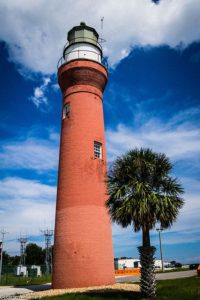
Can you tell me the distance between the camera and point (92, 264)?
2184 cm

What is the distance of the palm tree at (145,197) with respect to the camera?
53.7 ft

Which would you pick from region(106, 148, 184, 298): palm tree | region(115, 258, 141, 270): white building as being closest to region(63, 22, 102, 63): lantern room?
region(106, 148, 184, 298): palm tree

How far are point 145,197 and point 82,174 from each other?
25.5 ft

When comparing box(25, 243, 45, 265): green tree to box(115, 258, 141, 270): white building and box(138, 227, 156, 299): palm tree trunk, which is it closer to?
box(115, 258, 141, 270): white building

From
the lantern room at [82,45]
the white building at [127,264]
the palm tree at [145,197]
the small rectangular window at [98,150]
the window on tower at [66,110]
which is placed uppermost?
the lantern room at [82,45]

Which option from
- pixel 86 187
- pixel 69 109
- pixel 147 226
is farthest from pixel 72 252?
pixel 69 109

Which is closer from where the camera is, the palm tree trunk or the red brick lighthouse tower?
the palm tree trunk

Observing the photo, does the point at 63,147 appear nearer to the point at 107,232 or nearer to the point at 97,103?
the point at 97,103

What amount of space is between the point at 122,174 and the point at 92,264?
7290 mm

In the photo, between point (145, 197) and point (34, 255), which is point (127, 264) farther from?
point (145, 197)

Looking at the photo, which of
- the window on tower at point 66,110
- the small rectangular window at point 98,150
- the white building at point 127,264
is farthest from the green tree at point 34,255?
the small rectangular window at point 98,150

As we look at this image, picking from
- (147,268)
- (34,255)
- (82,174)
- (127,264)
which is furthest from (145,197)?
(34,255)

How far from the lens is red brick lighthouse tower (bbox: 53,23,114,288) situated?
2200 cm

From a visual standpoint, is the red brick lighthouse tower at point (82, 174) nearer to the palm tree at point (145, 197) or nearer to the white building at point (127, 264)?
the palm tree at point (145, 197)
